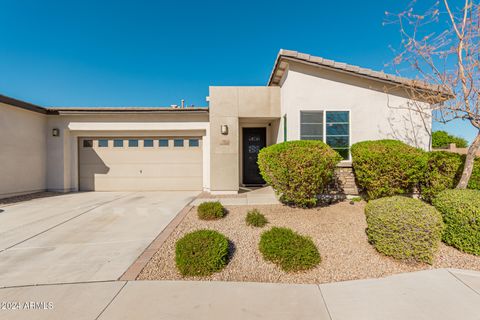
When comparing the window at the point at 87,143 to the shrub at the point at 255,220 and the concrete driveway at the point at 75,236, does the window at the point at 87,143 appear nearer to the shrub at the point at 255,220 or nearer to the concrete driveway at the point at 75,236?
the concrete driveway at the point at 75,236

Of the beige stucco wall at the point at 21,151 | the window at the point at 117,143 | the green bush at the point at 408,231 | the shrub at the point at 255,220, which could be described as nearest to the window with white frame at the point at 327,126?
the shrub at the point at 255,220

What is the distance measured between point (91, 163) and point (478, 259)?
42.2 feet

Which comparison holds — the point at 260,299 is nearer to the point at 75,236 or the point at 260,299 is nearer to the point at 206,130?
the point at 75,236

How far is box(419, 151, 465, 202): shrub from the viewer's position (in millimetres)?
5508

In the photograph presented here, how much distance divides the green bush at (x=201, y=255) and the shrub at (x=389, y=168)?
15.6 ft

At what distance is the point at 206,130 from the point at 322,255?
7285 millimetres

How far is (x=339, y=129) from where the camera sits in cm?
719

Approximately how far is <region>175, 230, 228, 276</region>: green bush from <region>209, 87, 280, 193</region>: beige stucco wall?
16.8ft

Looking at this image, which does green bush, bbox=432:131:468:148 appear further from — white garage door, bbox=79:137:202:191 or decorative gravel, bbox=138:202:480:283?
white garage door, bbox=79:137:202:191

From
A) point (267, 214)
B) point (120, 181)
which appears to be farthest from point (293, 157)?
point (120, 181)

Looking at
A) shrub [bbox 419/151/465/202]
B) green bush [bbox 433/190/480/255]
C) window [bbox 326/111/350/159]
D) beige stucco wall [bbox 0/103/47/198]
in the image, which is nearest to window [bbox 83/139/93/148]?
beige stucco wall [bbox 0/103/47/198]

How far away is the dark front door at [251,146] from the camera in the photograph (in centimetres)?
1034

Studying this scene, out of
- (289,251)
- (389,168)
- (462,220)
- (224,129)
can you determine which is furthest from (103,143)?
(462,220)

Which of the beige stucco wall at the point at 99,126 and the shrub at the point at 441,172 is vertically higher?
the beige stucco wall at the point at 99,126
